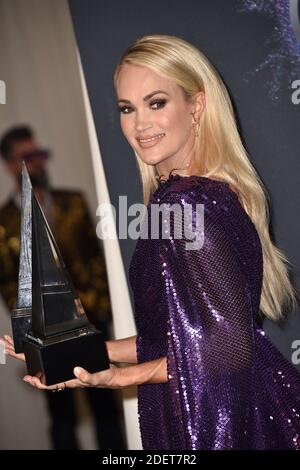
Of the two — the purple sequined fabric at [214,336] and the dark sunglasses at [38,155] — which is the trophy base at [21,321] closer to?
the purple sequined fabric at [214,336]

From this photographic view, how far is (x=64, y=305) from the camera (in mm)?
1109

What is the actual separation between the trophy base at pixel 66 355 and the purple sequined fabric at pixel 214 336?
5.0 inches

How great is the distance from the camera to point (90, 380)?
3.46 feet

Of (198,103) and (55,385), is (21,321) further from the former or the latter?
(198,103)

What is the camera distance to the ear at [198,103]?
1338 mm

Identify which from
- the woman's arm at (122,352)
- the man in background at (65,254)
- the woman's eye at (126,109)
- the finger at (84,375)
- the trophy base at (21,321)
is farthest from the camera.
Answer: the man in background at (65,254)

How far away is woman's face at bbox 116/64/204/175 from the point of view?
1.26 m

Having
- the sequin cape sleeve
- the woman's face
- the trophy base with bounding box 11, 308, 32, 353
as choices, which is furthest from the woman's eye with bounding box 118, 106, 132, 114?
the trophy base with bounding box 11, 308, 32, 353

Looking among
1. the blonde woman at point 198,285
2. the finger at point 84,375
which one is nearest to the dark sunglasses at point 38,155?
the blonde woman at point 198,285
